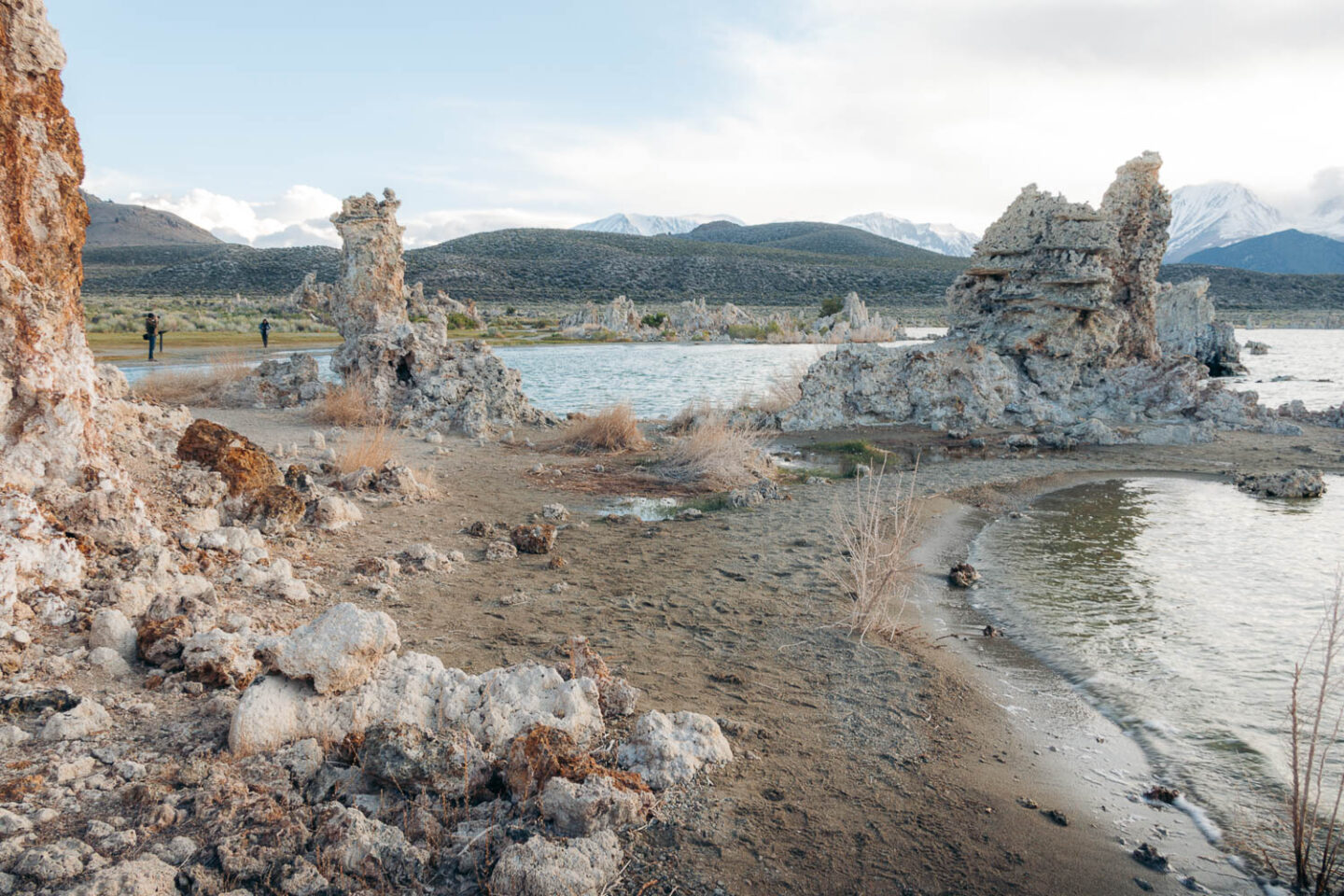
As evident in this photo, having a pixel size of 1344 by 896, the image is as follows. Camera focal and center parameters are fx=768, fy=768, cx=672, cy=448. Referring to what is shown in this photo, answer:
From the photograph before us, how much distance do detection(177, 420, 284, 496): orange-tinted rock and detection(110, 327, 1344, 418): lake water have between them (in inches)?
268

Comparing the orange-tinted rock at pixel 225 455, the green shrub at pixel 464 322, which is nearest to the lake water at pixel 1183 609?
the orange-tinted rock at pixel 225 455

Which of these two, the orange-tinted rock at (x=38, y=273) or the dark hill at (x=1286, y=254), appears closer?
the orange-tinted rock at (x=38, y=273)

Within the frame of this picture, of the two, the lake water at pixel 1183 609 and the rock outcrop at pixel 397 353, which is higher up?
the rock outcrop at pixel 397 353

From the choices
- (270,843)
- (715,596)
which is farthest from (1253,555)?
(270,843)

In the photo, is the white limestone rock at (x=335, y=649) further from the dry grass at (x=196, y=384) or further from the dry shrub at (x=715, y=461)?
the dry grass at (x=196, y=384)

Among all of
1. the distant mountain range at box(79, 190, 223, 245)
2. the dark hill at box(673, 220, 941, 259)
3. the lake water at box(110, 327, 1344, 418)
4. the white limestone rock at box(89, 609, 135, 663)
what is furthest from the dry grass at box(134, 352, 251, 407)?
the distant mountain range at box(79, 190, 223, 245)

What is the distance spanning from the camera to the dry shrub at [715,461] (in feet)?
28.9

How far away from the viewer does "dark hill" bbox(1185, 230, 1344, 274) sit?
179000 mm

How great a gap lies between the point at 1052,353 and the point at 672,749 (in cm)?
1388

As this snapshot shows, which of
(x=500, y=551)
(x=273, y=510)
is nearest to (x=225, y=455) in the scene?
(x=273, y=510)

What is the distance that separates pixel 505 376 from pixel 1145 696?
1045 centimetres

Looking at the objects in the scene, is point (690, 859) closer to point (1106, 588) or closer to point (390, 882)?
point (390, 882)

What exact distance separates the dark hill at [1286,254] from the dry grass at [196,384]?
698 feet

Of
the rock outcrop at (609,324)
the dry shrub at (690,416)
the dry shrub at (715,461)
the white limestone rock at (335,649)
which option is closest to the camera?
the white limestone rock at (335,649)
